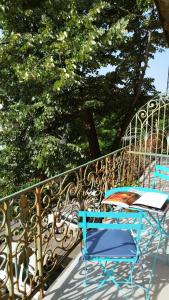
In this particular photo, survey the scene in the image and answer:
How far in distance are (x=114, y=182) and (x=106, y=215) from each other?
2.75 metres

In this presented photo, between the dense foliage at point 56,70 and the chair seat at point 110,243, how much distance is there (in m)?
5.01

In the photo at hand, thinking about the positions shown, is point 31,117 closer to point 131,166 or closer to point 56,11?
point 56,11

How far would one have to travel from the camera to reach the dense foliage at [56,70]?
738 centimetres

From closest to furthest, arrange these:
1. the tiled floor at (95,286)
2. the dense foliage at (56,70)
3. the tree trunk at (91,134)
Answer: the tiled floor at (95,286), the dense foliage at (56,70), the tree trunk at (91,134)

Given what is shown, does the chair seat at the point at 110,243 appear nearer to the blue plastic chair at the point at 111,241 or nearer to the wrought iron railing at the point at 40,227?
the blue plastic chair at the point at 111,241

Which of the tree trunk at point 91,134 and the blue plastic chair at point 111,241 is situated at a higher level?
the tree trunk at point 91,134

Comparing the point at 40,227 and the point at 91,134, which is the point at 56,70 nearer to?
the point at 91,134

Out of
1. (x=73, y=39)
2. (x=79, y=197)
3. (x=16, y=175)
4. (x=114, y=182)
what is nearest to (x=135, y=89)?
(x=73, y=39)

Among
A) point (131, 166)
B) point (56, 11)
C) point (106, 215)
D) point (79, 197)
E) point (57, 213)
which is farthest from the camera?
point (56, 11)

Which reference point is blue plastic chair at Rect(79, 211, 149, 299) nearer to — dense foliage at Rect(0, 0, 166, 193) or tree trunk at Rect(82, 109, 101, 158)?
dense foliage at Rect(0, 0, 166, 193)

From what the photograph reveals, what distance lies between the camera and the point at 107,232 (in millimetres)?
2676

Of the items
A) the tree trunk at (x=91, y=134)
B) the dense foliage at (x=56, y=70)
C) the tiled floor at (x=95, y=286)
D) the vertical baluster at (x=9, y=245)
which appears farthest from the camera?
the tree trunk at (x=91, y=134)

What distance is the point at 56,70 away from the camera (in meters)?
7.29

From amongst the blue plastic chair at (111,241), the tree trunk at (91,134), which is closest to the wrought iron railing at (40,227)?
the blue plastic chair at (111,241)
